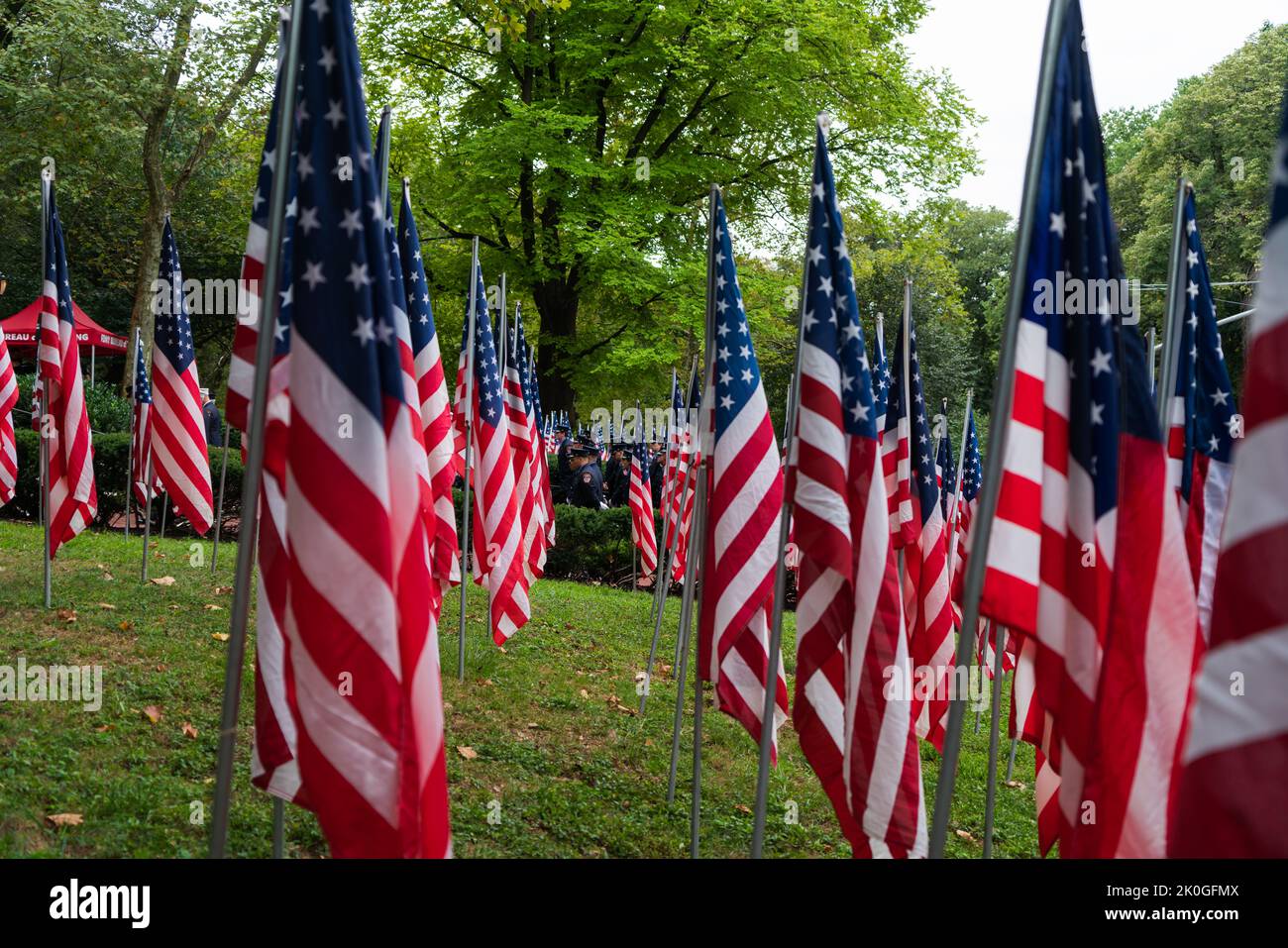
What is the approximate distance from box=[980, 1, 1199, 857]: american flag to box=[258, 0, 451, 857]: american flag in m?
2.00

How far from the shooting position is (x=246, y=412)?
5.07 meters

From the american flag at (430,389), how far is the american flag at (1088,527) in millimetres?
4669

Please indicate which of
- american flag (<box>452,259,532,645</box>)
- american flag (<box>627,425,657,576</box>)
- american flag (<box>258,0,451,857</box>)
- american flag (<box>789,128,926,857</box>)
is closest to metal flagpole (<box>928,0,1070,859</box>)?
american flag (<box>789,128,926,857</box>)

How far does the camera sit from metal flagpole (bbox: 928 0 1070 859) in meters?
3.32

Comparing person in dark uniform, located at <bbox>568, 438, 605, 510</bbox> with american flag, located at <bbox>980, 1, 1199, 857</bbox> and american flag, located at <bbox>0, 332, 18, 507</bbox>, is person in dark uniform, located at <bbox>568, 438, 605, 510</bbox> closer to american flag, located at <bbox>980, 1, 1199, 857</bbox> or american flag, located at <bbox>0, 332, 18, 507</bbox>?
american flag, located at <bbox>0, 332, 18, 507</bbox>

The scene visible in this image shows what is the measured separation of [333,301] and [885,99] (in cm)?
2118

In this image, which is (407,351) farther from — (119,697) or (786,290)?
(786,290)

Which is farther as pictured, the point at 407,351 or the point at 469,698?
the point at 469,698

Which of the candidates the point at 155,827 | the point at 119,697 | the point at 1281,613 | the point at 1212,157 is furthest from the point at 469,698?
the point at 1212,157

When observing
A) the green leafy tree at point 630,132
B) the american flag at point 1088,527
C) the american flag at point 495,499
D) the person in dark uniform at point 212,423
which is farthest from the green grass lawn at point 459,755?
the green leafy tree at point 630,132

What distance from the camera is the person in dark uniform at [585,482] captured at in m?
18.3

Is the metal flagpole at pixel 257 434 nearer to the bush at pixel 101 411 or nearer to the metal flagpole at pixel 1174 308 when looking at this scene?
the metal flagpole at pixel 1174 308

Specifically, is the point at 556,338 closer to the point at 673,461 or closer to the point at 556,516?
the point at 556,516

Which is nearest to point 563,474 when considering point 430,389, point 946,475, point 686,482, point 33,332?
point 686,482
